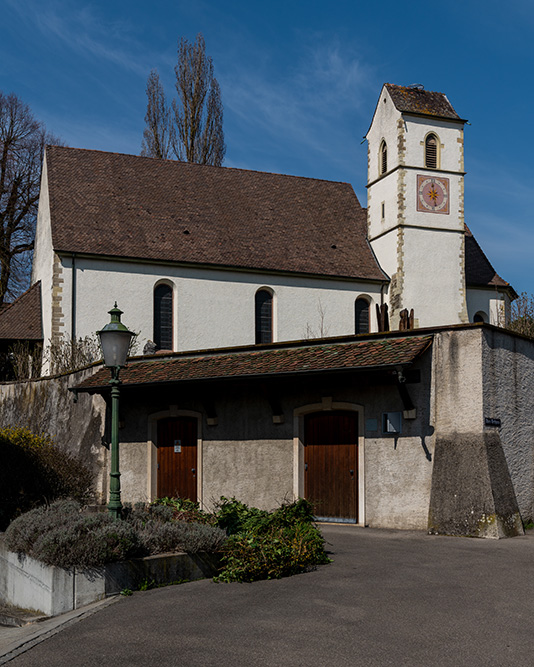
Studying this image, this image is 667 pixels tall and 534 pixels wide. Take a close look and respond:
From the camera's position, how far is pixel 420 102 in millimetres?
34250

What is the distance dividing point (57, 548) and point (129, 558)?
88 cm

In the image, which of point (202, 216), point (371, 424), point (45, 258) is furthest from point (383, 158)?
point (371, 424)

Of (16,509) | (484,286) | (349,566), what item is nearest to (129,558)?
(349,566)

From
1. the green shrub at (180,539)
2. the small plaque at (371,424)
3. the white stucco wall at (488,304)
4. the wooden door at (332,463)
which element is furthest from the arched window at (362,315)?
the green shrub at (180,539)

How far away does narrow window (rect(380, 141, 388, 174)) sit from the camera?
34594 mm

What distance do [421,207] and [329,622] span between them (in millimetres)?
27872

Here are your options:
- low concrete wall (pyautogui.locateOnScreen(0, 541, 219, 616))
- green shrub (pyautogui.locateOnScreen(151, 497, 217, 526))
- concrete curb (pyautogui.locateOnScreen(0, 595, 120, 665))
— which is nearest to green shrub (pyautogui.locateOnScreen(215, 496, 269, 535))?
green shrub (pyautogui.locateOnScreen(151, 497, 217, 526))

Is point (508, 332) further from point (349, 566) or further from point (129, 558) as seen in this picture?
point (129, 558)

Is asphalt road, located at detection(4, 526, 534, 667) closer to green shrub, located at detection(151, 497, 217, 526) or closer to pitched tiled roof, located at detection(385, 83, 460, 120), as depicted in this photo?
green shrub, located at detection(151, 497, 217, 526)

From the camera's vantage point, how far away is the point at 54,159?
3281cm

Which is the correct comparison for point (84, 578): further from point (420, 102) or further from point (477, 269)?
point (477, 269)

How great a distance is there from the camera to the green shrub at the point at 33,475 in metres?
15.1

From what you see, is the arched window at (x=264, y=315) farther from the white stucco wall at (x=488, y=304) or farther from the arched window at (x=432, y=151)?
the white stucco wall at (x=488, y=304)

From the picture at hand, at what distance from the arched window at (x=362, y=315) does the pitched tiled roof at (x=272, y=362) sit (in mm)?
15755
